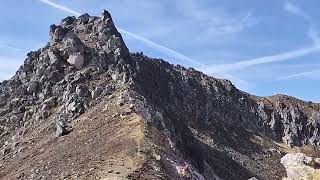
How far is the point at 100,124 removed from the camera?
52.3 metres

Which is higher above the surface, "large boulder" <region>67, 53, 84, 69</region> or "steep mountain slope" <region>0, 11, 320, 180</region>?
"large boulder" <region>67, 53, 84, 69</region>

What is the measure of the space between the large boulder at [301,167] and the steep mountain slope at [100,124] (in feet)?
38.3

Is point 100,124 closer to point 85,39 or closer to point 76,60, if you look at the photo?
point 76,60

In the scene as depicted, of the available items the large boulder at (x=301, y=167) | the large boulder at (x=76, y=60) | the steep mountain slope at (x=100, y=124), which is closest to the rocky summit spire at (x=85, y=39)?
the large boulder at (x=76, y=60)

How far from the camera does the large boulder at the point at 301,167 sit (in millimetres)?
27461

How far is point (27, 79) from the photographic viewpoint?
256ft

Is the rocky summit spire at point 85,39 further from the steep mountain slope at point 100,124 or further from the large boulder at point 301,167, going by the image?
the large boulder at point 301,167

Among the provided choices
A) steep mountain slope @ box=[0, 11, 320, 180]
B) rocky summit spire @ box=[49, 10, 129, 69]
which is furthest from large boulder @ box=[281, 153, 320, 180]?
rocky summit spire @ box=[49, 10, 129, 69]

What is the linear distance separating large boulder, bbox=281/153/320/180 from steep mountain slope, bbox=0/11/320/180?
11.7 m

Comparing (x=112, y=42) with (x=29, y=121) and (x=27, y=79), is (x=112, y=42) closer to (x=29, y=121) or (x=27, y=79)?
(x=27, y=79)

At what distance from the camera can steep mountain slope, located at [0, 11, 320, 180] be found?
43250 mm

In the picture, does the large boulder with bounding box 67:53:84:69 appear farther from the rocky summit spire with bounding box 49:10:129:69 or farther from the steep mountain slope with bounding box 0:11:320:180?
the steep mountain slope with bounding box 0:11:320:180

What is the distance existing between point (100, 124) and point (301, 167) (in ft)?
90.6

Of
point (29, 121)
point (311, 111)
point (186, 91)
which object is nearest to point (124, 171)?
point (29, 121)
